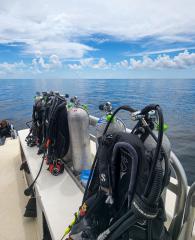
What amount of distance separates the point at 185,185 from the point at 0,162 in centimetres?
276

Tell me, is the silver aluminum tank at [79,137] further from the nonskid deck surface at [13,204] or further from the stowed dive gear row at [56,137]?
the nonskid deck surface at [13,204]

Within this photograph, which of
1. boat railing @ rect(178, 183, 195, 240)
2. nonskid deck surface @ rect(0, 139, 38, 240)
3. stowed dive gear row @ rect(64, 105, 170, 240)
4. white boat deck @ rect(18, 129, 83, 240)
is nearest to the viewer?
stowed dive gear row @ rect(64, 105, 170, 240)

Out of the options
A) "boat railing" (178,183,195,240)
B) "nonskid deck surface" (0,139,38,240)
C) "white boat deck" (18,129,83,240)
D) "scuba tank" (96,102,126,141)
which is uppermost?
"scuba tank" (96,102,126,141)

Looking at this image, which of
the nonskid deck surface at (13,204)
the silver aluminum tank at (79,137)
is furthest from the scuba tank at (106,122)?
the nonskid deck surface at (13,204)

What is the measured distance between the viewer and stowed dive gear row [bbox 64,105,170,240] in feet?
1.79

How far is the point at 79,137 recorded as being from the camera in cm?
145

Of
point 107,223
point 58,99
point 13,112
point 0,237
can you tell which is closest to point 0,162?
point 0,237

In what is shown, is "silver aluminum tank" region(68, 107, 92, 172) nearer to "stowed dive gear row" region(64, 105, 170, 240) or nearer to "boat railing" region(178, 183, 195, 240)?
"stowed dive gear row" region(64, 105, 170, 240)

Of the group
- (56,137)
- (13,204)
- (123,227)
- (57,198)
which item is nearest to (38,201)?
(57,198)

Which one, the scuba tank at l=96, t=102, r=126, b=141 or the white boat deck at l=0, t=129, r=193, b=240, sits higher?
the scuba tank at l=96, t=102, r=126, b=141

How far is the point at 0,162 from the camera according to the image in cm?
279

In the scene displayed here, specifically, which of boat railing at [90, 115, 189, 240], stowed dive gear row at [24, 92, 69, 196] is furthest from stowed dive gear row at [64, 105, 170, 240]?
stowed dive gear row at [24, 92, 69, 196]

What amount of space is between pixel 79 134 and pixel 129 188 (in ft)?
2.87

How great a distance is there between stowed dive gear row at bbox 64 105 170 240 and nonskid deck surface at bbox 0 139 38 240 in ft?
3.35
